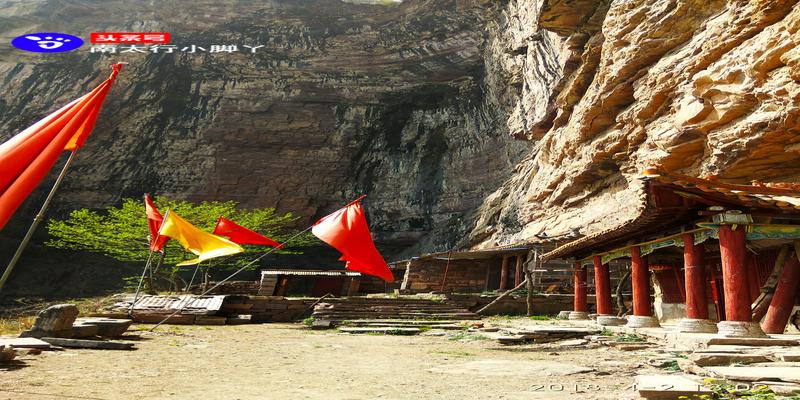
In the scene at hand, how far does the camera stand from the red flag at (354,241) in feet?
36.8

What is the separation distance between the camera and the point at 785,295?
8789 millimetres

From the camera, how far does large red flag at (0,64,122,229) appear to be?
4.51 meters

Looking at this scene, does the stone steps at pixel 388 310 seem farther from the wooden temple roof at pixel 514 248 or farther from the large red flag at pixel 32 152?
the large red flag at pixel 32 152

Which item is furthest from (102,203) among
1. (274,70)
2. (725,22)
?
(725,22)

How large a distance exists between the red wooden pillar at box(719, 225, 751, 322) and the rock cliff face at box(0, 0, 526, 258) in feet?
91.4

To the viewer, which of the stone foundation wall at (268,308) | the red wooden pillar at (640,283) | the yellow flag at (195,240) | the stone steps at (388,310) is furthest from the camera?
the stone foundation wall at (268,308)

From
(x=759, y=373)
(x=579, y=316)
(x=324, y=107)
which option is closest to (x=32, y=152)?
(x=759, y=373)

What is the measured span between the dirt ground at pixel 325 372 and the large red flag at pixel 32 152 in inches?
71.1

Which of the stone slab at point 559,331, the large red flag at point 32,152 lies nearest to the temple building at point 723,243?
the stone slab at point 559,331

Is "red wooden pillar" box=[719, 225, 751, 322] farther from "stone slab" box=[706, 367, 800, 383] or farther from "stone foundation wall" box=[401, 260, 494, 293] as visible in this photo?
"stone foundation wall" box=[401, 260, 494, 293]

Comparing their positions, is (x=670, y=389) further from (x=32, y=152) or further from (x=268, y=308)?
(x=268, y=308)

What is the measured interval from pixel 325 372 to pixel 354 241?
5.24 meters

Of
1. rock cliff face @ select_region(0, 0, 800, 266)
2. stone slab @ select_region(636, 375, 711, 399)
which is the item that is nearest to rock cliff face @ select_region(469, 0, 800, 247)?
rock cliff face @ select_region(0, 0, 800, 266)

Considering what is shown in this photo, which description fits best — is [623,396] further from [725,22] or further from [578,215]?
[578,215]
